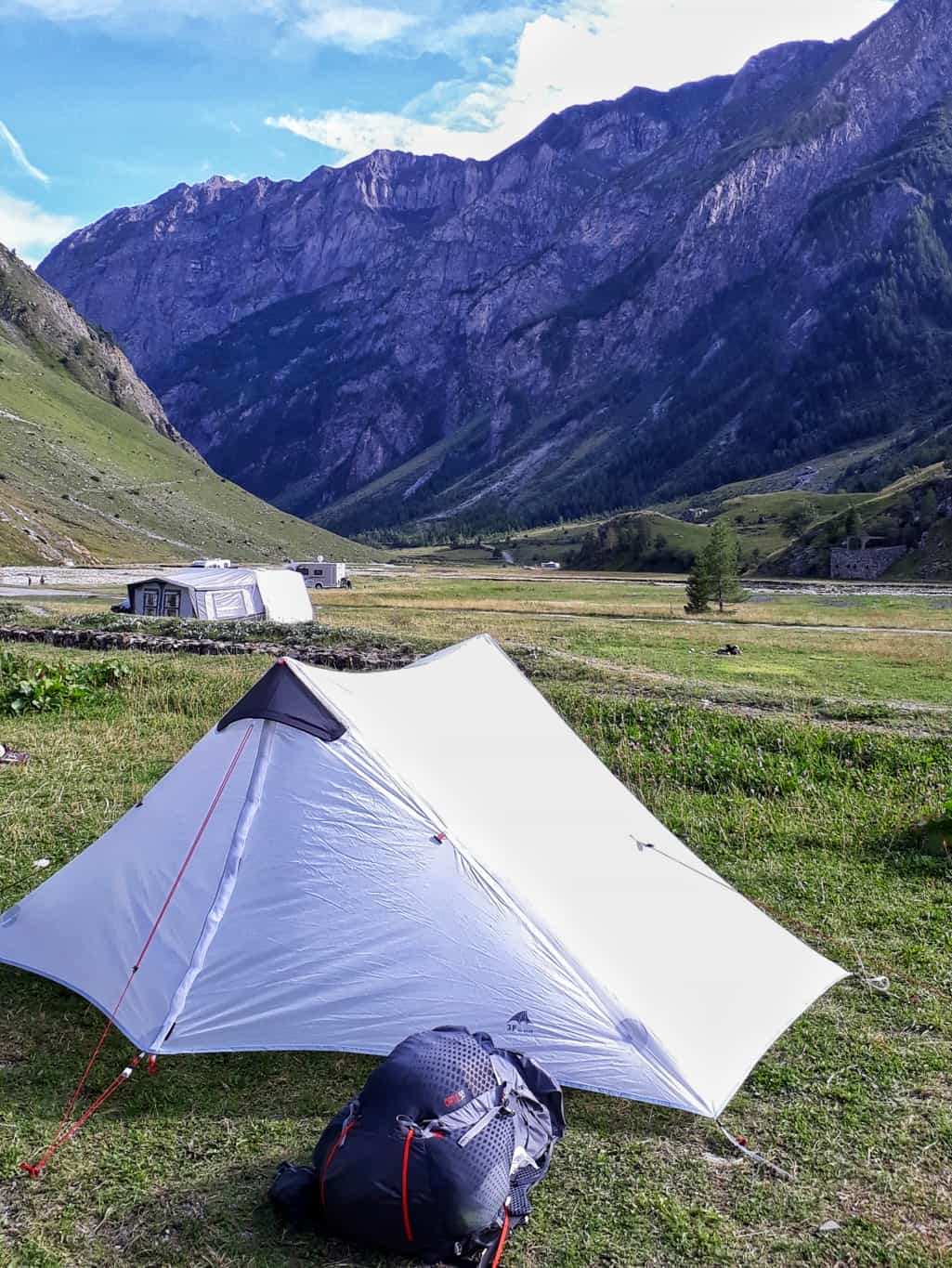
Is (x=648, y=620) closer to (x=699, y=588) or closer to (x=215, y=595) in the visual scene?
(x=699, y=588)

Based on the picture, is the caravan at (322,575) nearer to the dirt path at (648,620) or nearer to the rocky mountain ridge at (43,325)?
the dirt path at (648,620)

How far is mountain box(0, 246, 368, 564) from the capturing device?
11362 cm

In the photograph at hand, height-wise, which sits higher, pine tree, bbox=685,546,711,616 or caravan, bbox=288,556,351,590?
caravan, bbox=288,556,351,590

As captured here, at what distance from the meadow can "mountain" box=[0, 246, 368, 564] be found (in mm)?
91761

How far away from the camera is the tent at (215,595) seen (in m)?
41.9

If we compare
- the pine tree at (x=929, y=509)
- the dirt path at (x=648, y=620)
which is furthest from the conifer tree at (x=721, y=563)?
the pine tree at (x=929, y=509)

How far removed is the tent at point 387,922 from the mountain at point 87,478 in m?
96.1

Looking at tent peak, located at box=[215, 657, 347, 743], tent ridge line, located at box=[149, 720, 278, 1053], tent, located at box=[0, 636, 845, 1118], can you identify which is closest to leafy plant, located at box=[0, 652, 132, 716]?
tent, located at box=[0, 636, 845, 1118]

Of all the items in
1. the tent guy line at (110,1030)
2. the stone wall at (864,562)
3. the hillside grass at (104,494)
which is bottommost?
the stone wall at (864,562)

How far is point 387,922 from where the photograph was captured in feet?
23.3

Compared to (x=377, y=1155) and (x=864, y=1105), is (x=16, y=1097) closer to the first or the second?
(x=377, y=1155)

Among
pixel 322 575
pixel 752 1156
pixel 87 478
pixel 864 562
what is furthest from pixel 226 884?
pixel 87 478

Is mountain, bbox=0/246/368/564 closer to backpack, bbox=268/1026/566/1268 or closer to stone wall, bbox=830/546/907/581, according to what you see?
stone wall, bbox=830/546/907/581

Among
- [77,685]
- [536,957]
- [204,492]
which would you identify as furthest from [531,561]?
[536,957]
